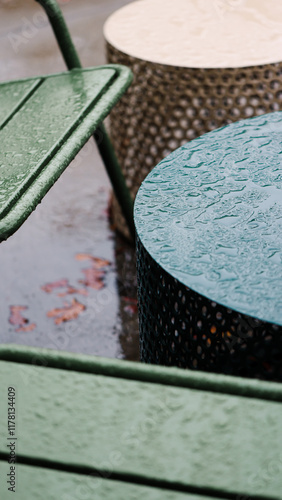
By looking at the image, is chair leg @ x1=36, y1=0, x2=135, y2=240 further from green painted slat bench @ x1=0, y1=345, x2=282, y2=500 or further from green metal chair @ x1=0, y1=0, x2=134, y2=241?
green painted slat bench @ x1=0, y1=345, x2=282, y2=500

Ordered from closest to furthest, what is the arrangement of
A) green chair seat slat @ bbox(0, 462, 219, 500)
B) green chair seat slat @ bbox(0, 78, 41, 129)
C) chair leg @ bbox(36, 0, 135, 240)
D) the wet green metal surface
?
green chair seat slat @ bbox(0, 462, 219, 500) < the wet green metal surface < green chair seat slat @ bbox(0, 78, 41, 129) < chair leg @ bbox(36, 0, 135, 240)

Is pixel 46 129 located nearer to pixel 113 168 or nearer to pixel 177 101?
pixel 113 168

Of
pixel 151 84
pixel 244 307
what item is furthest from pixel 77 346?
pixel 244 307

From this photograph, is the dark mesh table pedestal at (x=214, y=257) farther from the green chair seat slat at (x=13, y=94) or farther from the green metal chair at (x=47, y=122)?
the green chair seat slat at (x=13, y=94)

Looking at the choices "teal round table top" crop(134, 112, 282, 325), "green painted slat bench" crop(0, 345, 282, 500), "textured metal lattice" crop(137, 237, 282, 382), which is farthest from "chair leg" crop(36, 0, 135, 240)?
"green painted slat bench" crop(0, 345, 282, 500)

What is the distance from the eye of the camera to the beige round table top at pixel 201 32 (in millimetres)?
2201

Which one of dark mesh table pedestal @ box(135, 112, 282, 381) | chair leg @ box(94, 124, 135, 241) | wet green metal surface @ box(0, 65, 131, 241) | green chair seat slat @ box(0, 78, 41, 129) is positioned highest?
green chair seat slat @ box(0, 78, 41, 129)

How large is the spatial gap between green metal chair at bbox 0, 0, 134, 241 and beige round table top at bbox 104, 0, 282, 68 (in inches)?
14.0

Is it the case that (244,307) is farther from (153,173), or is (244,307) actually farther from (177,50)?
(177,50)

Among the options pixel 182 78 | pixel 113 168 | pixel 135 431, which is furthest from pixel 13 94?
pixel 135 431

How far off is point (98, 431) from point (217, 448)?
0.51ft

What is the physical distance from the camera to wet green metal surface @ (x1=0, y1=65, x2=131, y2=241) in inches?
53.0

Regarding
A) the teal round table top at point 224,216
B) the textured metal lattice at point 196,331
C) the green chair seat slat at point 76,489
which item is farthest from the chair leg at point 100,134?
the green chair seat slat at point 76,489

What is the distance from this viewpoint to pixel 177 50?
2.28 m
